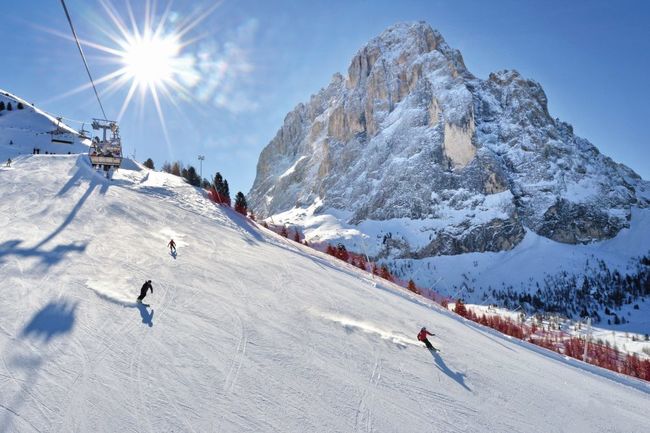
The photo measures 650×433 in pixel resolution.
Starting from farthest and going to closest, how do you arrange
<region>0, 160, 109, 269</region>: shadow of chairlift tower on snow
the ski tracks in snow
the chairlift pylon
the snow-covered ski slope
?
the chairlift pylon < <region>0, 160, 109, 269</region>: shadow of chairlift tower on snow < the ski tracks in snow < the snow-covered ski slope

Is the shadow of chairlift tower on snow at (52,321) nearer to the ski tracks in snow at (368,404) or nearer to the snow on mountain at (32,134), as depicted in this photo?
Answer: the ski tracks in snow at (368,404)

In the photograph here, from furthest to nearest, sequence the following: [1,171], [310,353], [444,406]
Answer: [1,171] < [310,353] < [444,406]

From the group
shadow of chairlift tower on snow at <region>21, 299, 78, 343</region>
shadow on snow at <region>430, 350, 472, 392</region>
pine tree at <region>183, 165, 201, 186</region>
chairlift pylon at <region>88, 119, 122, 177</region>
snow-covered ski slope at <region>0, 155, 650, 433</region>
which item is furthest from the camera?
pine tree at <region>183, 165, 201, 186</region>

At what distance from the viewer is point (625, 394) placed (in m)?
16.7

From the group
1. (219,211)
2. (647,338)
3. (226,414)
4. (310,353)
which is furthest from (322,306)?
(647,338)

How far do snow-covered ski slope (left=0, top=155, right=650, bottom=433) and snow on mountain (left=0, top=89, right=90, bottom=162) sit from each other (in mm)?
52274

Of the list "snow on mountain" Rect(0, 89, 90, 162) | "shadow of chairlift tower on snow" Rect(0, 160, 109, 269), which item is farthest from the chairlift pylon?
"snow on mountain" Rect(0, 89, 90, 162)

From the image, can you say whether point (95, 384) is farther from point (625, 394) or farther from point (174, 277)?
point (625, 394)

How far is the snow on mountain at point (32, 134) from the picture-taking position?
236ft

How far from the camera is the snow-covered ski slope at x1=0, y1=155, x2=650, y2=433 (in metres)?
9.89

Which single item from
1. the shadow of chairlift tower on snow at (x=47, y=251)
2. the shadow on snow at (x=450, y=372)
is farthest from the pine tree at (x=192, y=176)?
the shadow on snow at (x=450, y=372)

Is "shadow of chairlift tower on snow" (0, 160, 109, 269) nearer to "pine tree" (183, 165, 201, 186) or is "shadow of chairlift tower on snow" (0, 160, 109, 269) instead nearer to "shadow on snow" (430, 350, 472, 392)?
"shadow on snow" (430, 350, 472, 392)

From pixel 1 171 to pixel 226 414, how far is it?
35.9 meters

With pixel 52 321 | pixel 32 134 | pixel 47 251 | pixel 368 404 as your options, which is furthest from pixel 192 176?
pixel 368 404
